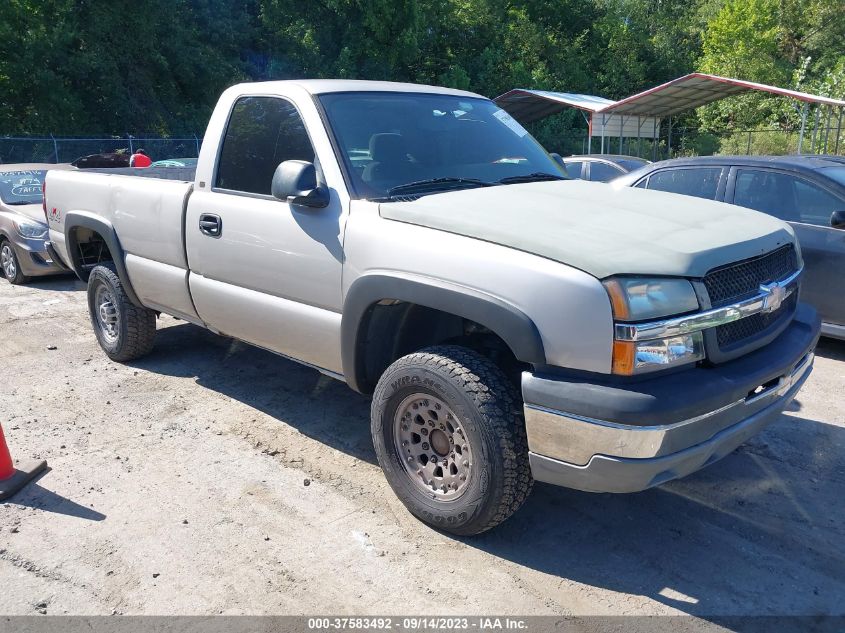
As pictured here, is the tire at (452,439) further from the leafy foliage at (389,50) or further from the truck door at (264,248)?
the leafy foliage at (389,50)

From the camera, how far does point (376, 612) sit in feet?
9.43

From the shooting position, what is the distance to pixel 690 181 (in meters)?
6.67

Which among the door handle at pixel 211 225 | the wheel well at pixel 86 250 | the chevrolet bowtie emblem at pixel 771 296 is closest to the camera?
the chevrolet bowtie emblem at pixel 771 296

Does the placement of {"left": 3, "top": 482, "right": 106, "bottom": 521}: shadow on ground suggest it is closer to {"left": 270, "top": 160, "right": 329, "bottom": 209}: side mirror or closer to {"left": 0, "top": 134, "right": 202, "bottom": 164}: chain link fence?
{"left": 270, "top": 160, "right": 329, "bottom": 209}: side mirror

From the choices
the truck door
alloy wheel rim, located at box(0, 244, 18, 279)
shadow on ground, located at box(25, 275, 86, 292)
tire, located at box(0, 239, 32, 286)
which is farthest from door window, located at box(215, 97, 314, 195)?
alloy wheel rim, located at box(0, 244, 18, 279)

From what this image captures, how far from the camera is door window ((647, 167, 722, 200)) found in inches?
256

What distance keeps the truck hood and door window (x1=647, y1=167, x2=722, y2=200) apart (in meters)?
2.87

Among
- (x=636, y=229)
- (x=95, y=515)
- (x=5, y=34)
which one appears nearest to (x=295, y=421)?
(x=95, y=515)

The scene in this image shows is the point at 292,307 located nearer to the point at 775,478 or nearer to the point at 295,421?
the point at 295,421

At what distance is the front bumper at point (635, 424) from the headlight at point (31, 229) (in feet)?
26.8

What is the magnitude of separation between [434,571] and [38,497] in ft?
Answer: 7.26

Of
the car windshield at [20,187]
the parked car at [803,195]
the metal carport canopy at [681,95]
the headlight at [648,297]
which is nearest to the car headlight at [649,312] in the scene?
the headlight at [648,297]

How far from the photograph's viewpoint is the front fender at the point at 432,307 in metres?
2.82

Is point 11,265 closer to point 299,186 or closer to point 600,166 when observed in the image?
point 299,186
